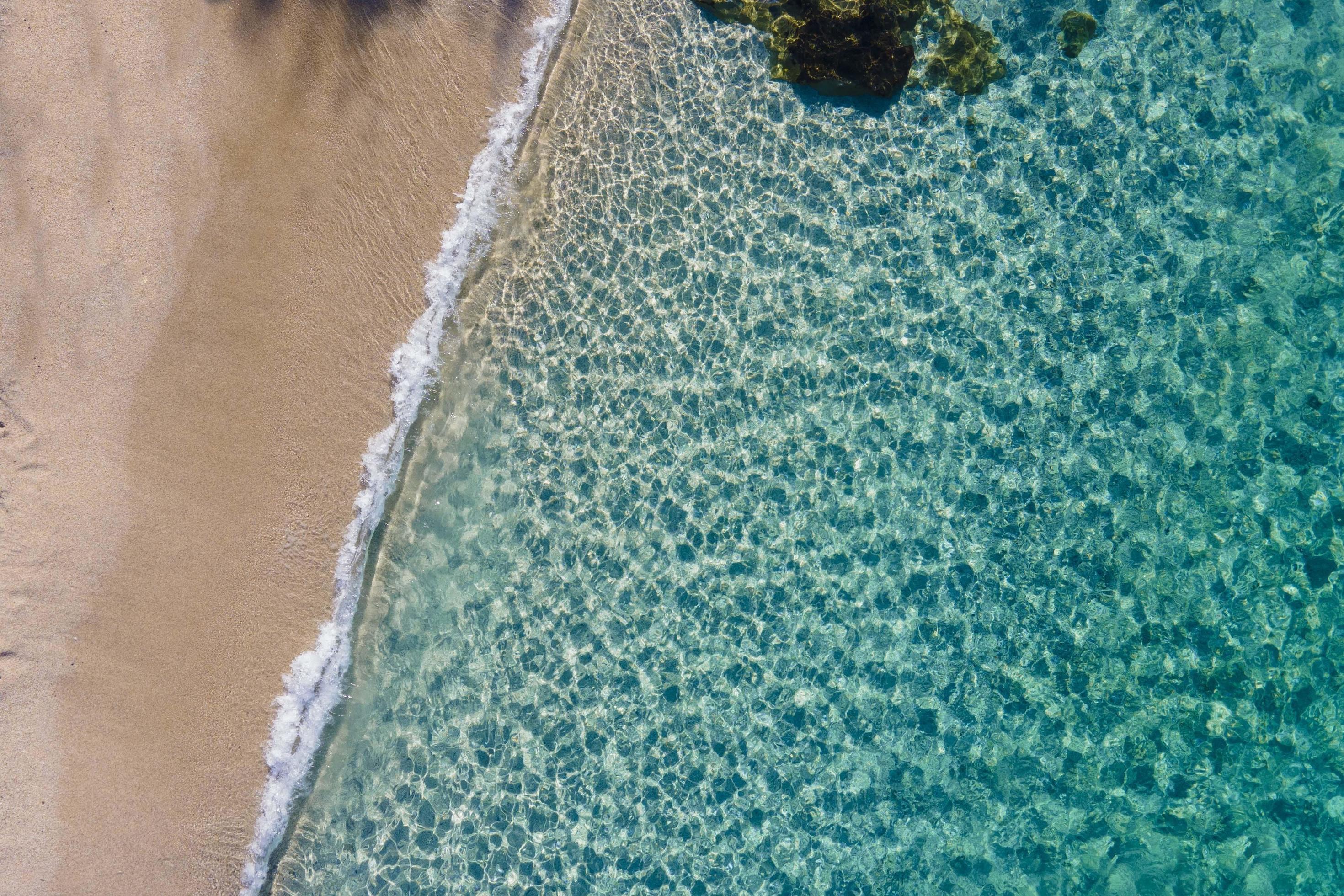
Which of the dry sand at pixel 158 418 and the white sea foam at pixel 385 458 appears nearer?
the dry sand at pixel 158 418

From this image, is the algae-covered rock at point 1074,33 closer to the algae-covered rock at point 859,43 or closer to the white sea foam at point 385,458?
the algae-covered rock at point 859,43

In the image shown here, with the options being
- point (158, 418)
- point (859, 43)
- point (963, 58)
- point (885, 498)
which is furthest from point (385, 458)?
point (963, 58)

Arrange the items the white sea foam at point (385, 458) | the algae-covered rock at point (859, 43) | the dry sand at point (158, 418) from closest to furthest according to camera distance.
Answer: the dry sand at point (158, 418) → the white sea foam at point (385, 458) → the algae-covered rock at point (859, 43)

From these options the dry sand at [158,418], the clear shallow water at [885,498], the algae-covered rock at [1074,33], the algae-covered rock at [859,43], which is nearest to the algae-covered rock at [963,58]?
the algae-covered rock at [859,43]

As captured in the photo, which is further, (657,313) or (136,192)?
(657,313)

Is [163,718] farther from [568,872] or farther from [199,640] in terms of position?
[568,872]

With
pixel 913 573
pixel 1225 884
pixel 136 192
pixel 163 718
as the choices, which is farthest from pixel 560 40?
pixel 1225 884

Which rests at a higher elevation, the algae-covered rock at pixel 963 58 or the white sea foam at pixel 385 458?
the algae-covered rock at pixel 963 58
